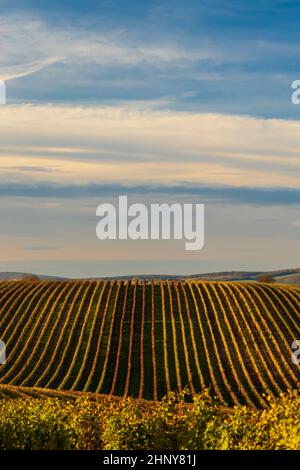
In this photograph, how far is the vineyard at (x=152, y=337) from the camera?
6738 cm

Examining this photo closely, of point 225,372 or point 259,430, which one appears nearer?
point 259,430

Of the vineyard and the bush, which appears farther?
the vineyard

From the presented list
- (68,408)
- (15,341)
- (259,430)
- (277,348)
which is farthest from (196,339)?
(259,430)

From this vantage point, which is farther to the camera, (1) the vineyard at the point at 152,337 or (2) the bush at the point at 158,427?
(1) the vineyard at the point at 152,337

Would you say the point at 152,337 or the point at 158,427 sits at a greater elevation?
the point at 158,427

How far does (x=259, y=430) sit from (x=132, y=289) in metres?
72.5

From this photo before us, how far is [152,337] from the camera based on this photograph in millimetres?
78625

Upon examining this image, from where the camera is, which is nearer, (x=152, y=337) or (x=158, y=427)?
(x=158, y=427)

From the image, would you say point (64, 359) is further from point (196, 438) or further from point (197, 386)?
point (196, 438)

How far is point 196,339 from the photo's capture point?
7775 centimetres

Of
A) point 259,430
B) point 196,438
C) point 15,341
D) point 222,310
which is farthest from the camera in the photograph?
point 222,310

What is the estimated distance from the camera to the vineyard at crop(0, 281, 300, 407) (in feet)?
221
